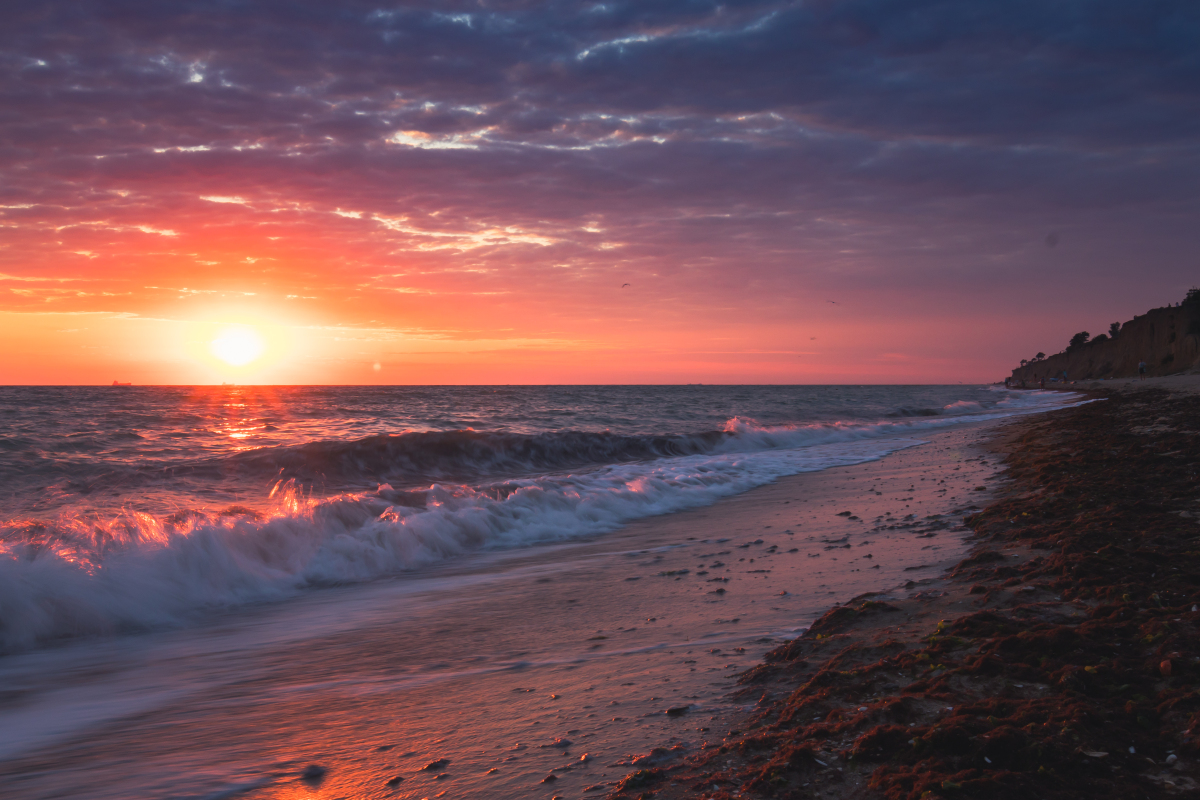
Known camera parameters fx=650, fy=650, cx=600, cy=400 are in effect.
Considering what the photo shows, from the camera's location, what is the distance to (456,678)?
4082 mm

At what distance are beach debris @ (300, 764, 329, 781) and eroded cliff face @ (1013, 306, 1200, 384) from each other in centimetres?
6451

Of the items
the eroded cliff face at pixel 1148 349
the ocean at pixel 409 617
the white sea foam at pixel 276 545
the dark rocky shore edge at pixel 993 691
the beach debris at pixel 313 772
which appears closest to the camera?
the dark rocky shore edge at pixel 993 691

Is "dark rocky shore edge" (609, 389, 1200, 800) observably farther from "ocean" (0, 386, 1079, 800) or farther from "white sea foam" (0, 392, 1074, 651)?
"white sea foam" (0, 392, 1074, 651)

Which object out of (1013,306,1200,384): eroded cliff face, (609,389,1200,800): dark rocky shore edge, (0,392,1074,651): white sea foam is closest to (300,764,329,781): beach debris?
(609,389,1200,800): dark rocky shore edge

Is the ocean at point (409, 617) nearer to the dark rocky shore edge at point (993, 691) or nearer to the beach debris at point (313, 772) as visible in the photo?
the beach debris at point (313, 772)

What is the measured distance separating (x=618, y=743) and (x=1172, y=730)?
6.90 ft

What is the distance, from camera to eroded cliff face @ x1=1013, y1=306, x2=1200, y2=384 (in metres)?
52.8

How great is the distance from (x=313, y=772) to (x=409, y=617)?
2695 millimetres

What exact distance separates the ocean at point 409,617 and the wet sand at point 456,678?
0.02 metres

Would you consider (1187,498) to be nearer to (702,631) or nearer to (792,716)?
(702,631)

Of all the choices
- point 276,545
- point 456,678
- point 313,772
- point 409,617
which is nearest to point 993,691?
point 456,678

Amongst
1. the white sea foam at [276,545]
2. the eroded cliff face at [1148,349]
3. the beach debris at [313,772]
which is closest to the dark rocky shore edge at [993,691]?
the beach debris at [313,772]

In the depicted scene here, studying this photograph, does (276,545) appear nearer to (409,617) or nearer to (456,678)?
(409,617)

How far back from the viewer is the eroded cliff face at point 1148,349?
5281 centimetres
